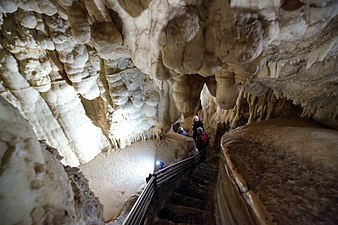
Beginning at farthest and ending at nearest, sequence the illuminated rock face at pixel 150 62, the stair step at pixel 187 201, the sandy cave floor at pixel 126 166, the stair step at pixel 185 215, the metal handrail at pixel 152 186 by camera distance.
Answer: the sandy cave floor at pixel 126 166
the stair step at pixel 187 201
the stair step at pixel 185 215
the metal handrail at pixel 152 186
the illuminated rock face at pixel 150 62

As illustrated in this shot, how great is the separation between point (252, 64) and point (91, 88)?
14.9 ft

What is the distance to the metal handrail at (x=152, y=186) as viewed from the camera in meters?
3.22

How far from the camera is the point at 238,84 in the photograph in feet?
15.5

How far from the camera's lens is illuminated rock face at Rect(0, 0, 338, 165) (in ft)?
8.57

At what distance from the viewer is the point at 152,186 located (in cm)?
405

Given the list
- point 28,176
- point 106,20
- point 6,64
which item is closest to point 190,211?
point 28,176

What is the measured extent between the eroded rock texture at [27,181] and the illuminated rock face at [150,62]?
6.45ft

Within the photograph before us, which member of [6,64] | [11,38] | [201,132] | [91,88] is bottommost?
[201,132]

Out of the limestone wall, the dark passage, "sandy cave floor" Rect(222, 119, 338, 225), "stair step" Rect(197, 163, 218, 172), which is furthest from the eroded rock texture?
"stair step" Rect(197, 163, 218, 172)

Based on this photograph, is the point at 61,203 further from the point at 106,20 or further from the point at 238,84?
the point at 238,84

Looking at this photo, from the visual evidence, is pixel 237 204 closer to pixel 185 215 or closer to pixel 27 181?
pixel 185 215

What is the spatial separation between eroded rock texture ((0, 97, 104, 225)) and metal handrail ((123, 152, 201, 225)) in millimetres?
1499

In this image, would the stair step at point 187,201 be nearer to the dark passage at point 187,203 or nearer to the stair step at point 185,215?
the dark passage at point 187,203

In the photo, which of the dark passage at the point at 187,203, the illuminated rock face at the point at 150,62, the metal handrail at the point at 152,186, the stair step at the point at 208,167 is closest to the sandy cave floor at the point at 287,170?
the illuminated rock face at the point at 150,62
